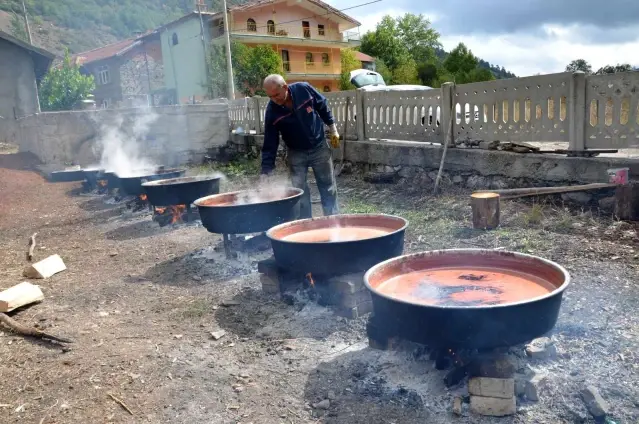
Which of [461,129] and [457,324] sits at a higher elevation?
[461,129]

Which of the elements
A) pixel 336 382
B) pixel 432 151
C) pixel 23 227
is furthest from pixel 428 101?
pixel 23 227

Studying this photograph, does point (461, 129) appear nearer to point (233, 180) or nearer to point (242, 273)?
point (242, 273)

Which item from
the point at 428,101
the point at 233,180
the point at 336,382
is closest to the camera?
the point at 336,382

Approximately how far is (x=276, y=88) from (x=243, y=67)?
29.0m

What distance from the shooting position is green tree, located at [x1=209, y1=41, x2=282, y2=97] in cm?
3288

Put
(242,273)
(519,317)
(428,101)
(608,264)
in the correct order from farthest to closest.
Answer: (428,101)
(242,273)
(608,264)
(519,317)

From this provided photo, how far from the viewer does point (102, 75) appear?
49.2 m

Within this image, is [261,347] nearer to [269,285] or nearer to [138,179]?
[269,285]

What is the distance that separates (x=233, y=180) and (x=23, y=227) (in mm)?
4602

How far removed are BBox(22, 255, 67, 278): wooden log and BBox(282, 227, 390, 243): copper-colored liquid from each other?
3.30 meters

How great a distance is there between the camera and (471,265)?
3314 millimetres

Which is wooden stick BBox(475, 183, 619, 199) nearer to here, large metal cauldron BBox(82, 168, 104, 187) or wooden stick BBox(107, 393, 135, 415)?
wooden stick BBox(107, 393, 135, 415)

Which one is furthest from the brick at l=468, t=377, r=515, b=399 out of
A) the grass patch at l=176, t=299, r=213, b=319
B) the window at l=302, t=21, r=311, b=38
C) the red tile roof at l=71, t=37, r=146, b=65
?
the red tile roof at l=71, t=37, r=146, b=65

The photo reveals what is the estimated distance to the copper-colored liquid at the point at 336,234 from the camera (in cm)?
426
